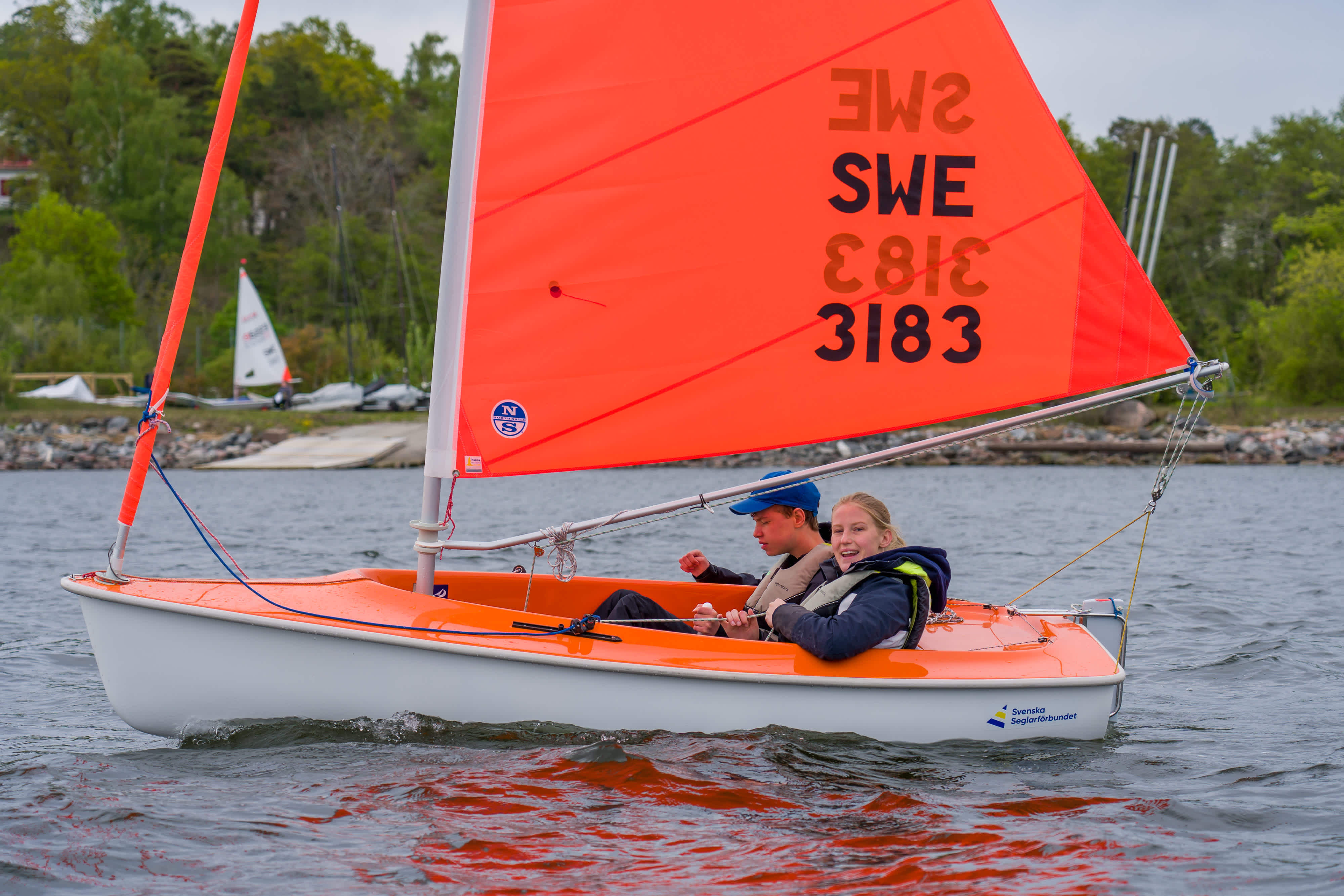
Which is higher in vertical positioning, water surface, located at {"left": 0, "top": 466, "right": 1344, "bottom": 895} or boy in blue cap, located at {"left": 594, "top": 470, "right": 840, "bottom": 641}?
boy in blue cap, located at {"left": 594, "top": 470, "right": 840, "bottom": 641}

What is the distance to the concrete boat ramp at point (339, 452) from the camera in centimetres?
2975

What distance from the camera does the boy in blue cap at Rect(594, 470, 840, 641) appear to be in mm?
4789

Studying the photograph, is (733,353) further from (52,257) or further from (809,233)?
(52,257)

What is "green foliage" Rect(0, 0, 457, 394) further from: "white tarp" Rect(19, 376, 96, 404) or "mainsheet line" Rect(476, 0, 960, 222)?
"mainsheet line" Rect(476, 0, 960, 222)

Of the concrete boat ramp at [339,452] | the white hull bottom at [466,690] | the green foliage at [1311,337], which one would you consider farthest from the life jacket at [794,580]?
the green foliage at [1311,337]

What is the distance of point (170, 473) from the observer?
97.5ft

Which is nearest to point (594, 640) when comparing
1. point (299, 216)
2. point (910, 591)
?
point (910, 591)

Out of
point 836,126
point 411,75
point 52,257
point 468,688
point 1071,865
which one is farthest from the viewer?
point 411,75

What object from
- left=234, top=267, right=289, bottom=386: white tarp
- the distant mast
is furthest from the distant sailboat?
the distant mast

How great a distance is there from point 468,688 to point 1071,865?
2174 mm

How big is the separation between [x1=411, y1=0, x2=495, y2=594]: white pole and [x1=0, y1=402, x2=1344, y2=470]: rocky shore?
24.7 m

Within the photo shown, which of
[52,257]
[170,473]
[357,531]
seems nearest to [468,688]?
[357,531]

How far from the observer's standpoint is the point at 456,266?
4578 mm

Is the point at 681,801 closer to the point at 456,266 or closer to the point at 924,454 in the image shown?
the point at 456,266
